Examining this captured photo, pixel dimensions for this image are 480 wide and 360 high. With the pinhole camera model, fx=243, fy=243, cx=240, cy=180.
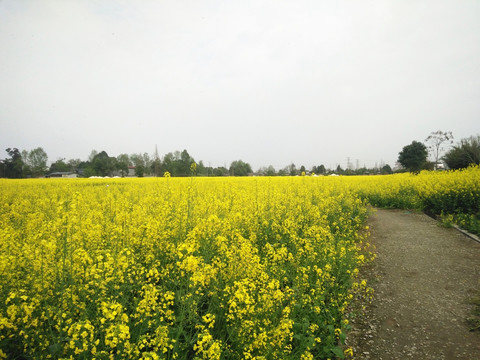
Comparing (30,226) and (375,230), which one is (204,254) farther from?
(375,230)

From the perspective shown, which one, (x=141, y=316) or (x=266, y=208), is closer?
(x=141, y=316)

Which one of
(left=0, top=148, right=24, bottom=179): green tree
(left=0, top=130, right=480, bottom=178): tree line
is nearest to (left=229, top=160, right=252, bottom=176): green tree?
(left=0, top=130, right=480, bottom=178): tree line

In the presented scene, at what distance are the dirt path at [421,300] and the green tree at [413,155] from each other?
41.3 m

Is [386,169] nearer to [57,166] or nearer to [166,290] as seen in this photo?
[166,290]

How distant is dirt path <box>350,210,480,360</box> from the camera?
3.24 m

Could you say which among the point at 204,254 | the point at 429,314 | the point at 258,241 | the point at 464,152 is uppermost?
the point at 464,152

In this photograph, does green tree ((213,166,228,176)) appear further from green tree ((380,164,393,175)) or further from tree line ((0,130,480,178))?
green tree ((380,164,393,175))

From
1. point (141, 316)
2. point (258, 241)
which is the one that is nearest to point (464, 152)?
point (258, 241)

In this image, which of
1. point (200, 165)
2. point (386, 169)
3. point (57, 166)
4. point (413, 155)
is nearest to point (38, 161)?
point (57, 166)

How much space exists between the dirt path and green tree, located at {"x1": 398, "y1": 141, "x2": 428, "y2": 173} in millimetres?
41327

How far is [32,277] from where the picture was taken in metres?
2.66

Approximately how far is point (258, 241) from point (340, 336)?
292cm

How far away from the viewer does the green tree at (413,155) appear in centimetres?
4147

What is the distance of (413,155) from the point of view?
140ft
